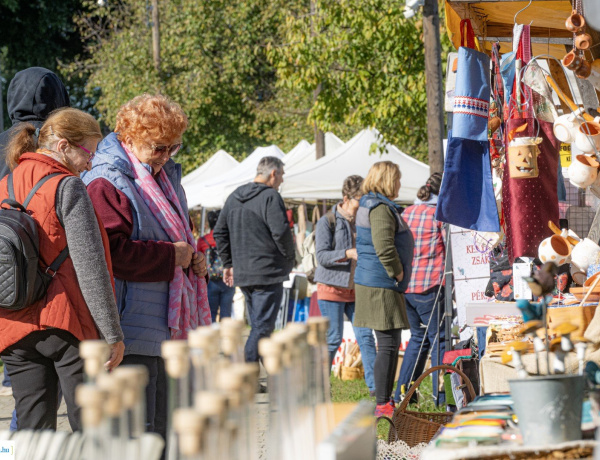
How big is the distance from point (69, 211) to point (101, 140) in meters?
0.51

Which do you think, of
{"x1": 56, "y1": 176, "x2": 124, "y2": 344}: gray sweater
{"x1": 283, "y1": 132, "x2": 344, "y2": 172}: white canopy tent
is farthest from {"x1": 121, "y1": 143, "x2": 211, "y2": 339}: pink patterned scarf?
{"x1": 283, "y1": 132, "x2": 344, "y2": 172}: white canopy tent

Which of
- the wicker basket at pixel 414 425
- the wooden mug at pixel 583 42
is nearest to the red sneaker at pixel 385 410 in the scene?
the wicker basket at pixel 414 425

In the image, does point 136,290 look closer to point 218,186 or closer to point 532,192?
point 532,192

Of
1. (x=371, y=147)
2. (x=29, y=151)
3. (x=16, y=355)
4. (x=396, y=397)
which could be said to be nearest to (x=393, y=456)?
(x=16, y=355)

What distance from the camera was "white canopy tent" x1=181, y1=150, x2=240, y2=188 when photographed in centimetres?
1709

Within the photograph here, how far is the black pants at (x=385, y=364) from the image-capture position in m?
5.77

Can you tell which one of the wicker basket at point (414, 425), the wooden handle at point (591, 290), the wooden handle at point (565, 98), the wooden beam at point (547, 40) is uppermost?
the wooden beam at point (547, 40)

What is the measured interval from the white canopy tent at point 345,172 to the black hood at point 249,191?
184 inches

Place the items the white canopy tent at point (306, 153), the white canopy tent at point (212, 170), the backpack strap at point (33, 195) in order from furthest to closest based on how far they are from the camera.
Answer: the white canopy tent at point (212, 170) < the white canopy tent at point (306, 153) < the backpack strap at point (33, 195)

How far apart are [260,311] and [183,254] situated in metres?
3.03

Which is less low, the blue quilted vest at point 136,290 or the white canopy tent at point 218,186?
the white canopy tent at point 218,186

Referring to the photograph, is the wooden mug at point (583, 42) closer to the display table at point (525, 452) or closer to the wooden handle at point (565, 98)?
the wooden handle at point (565, 98)

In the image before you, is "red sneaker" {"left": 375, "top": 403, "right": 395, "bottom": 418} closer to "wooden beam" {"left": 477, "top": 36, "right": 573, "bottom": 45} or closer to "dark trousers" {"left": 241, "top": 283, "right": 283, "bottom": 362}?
"dark trousers" {"left": 241, "top": 283, "right": 283, "bottom": 362}

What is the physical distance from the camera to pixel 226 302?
28.7ft
